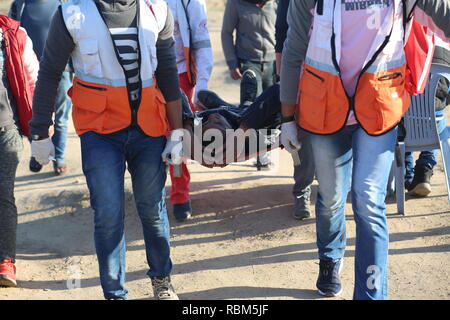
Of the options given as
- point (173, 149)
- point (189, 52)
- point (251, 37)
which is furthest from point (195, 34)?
point (173, 149)

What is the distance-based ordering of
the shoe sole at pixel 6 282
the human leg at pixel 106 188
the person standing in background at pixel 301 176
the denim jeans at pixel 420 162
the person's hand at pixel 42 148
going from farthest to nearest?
1. the denim jeans at pixel 420 162
2. the person standing in background at pixel 301 176
3. the shoe sole at pixel 6 282
4. the person's hand at pixel 42 148
5. the human leg at pixel 106 188

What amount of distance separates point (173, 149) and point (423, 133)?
7.14ft

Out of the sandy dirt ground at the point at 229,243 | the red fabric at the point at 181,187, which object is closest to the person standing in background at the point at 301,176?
the sandy dirt ground at the point at 229,243

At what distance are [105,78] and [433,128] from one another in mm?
2620

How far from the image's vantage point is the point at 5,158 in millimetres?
4801

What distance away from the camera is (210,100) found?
5.60 m

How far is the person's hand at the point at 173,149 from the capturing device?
169 inches

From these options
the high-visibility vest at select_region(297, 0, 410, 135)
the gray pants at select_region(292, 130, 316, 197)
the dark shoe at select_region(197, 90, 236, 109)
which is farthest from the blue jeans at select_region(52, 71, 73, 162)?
the high-visibility vest at select_region(297, 0, 410, 135)

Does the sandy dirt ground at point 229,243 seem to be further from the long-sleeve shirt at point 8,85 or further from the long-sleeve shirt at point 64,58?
the long-sleeve shirt at point 64,58

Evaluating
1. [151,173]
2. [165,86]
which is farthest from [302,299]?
[165,86]

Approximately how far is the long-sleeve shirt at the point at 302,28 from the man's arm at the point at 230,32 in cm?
261

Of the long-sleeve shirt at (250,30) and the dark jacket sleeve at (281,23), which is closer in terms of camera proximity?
the dark jacket sleeve at (281,23)

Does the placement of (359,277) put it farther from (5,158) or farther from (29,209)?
(29,209)
